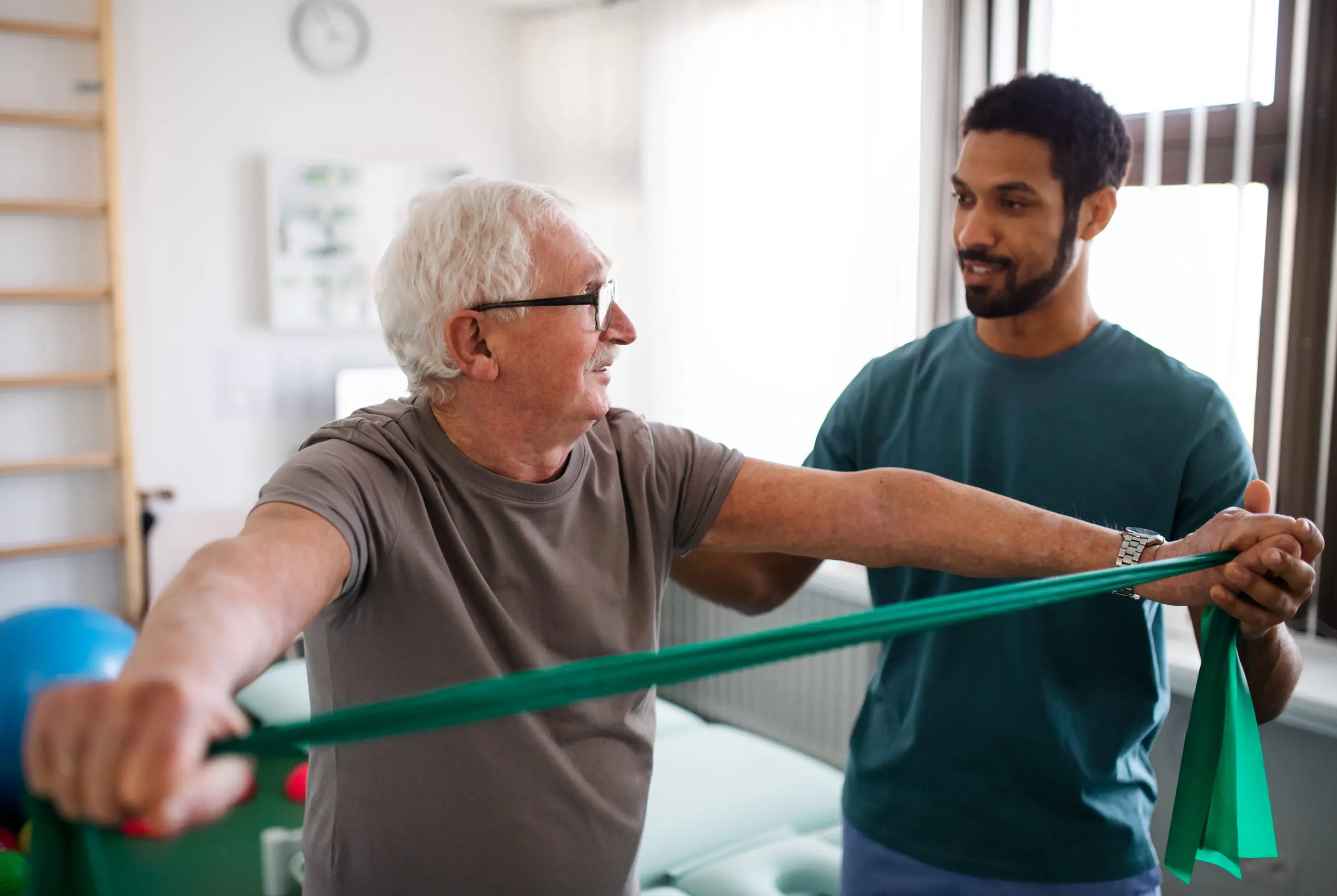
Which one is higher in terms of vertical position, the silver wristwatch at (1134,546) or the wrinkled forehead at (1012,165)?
the wrinkled forehead at (1012,165)

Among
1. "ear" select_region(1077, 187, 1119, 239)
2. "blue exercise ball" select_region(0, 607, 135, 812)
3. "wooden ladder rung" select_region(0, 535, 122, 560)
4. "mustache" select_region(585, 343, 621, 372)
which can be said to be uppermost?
"ear" select_region(1077, 187, 1119, 239)

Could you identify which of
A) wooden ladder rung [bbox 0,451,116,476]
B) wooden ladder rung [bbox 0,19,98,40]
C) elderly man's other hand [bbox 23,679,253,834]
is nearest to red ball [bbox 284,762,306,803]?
wooden ladder rung [bbox 0,451,116,476]

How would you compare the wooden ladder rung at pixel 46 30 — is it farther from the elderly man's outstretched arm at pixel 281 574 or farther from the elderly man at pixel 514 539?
→ the elderly man's outstretched arm at pixel 281 574

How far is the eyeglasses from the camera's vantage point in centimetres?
134

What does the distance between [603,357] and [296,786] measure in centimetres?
240

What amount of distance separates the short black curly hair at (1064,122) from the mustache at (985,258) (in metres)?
0.15

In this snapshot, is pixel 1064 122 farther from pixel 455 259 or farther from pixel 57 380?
pixel 57 380

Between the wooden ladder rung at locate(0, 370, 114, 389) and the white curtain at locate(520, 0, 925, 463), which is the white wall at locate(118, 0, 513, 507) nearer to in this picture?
the wooden ladder rung at locate(0, 370, 114, 389)

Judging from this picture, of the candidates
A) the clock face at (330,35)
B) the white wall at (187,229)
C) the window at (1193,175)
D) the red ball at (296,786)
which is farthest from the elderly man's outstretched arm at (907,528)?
the clock face at (330,35)

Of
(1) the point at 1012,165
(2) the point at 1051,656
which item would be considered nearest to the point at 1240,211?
(1) the point at 1012,165

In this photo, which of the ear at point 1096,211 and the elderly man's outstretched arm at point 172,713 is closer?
the elderly man's outstretched arm at point 172,713

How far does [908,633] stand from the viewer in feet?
4.02

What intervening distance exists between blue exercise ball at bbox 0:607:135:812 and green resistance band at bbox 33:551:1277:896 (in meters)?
2.69

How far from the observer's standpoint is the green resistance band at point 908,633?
2.58ft
